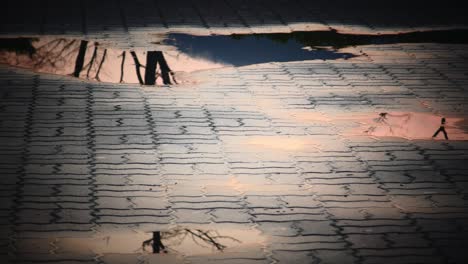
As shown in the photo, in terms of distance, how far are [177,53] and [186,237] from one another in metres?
5.39

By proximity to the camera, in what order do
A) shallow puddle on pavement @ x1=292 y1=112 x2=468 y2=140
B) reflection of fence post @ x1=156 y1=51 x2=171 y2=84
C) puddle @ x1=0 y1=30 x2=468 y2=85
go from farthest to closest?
puddle @ x1=0 y1=30 x2=468 y2=85, reflection of fence post @ x1=156 y1=51 x2=171 y2=84, shallow puddle on pavement @ x1=292 y1=112 x2=468 y2=140

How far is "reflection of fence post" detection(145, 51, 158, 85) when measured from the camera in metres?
9.24

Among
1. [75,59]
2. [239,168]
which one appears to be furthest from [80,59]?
[239,168]

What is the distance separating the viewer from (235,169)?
22.2 ft

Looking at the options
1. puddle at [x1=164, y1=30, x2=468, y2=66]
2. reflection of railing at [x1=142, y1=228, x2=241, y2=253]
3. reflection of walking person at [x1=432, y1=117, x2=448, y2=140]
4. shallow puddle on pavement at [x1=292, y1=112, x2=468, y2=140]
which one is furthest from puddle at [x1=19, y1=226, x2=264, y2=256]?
puddle at [x1=164, y1=30, x2=468, y2=66]

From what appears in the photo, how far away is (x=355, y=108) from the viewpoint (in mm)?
8570

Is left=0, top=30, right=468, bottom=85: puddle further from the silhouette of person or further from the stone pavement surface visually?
the silhouette of person

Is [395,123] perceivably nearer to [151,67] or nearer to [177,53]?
[151,67]

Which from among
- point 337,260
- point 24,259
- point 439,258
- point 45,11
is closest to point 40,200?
point 24,259

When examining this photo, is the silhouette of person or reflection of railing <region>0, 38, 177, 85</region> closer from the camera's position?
the silhouette of person

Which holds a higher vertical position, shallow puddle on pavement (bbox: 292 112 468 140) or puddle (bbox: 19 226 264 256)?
shallow puddle on pavement (bbox: 292 112 468 140)

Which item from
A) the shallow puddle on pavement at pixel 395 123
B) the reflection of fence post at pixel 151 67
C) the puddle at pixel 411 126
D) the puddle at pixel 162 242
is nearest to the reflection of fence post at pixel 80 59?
the reflection of fence post at pixel 151 67

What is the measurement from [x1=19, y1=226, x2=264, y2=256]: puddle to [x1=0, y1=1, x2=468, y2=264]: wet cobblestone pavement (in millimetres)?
16

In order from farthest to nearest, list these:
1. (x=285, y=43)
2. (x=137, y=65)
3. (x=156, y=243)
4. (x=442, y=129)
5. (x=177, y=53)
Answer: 1. (x=285, y=43)
2. (x=177, y=53)
3. (x=137, y=65)
4. (x=442, y=129)
5. (x=156, y=243)
